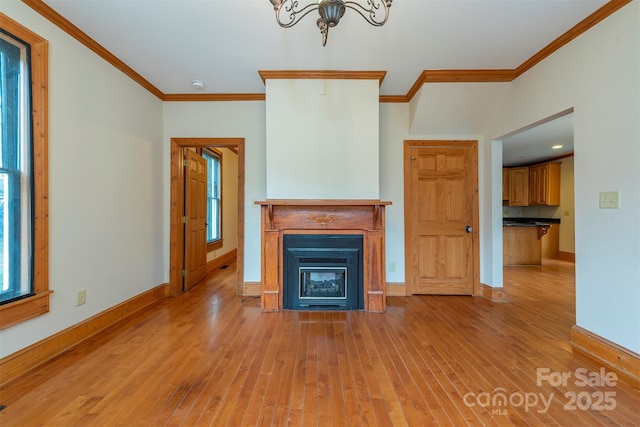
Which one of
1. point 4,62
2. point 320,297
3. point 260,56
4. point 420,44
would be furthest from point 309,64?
point 320,297

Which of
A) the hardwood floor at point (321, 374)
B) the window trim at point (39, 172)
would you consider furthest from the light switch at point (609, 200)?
the window trim at point (39, 172)

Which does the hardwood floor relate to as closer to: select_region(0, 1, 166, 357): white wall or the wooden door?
select_region(0, 1, 166, 357): white wall

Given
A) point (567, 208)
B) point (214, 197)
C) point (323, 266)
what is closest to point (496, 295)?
point (323, 266)

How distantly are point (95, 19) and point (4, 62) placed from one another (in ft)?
2.35

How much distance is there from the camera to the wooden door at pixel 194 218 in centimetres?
369

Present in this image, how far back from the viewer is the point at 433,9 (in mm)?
1976

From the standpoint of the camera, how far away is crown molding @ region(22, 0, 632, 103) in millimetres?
1984

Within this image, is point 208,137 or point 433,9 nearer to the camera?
point 433,9

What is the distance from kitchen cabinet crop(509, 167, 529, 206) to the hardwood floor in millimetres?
4540

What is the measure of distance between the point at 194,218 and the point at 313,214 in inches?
79.2

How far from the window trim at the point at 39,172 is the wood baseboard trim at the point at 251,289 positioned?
182 cm

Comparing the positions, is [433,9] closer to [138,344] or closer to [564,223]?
[138,344]

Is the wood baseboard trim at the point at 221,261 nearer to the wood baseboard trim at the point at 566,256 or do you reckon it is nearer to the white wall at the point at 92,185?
the white wall at the point at 92,185

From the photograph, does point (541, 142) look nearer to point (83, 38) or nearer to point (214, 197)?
point (214, 197)
